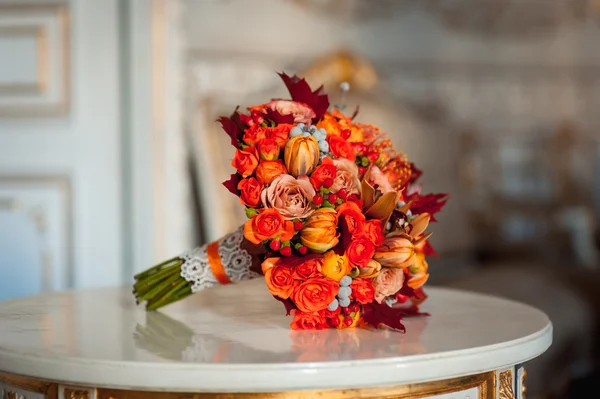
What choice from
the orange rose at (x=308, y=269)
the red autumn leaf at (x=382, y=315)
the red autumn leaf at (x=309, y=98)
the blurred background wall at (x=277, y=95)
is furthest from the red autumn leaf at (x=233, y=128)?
the blurred background wall at (x=277, y=95)

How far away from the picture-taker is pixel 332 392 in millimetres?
1043

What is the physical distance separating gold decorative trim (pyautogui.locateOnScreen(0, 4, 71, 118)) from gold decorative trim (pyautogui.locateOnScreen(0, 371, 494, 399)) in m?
1.65

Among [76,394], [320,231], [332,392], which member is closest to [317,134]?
[320,231]

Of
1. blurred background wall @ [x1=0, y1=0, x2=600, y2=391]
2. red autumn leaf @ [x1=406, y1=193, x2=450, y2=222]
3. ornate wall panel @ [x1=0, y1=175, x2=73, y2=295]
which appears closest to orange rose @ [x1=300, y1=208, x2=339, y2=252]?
red autumn leaf @ [x1=406, y1=193, x2=450, y2=222]

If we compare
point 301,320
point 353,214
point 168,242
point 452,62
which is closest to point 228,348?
point 301,320

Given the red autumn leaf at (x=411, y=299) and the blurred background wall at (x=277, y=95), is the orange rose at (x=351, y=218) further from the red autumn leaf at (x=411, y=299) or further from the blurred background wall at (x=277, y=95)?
the blurred background wall at (x=277, y=95)

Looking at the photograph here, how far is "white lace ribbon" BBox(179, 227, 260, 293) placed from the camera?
1427mm

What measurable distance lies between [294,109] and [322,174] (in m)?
0.14

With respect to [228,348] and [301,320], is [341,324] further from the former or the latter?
[228,348]

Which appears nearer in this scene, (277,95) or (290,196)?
(290,196)

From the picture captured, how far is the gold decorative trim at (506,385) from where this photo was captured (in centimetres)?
120

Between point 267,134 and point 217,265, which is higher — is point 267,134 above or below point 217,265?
above

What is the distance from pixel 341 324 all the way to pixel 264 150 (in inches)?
11.6

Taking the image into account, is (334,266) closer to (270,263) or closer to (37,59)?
(270,263)
